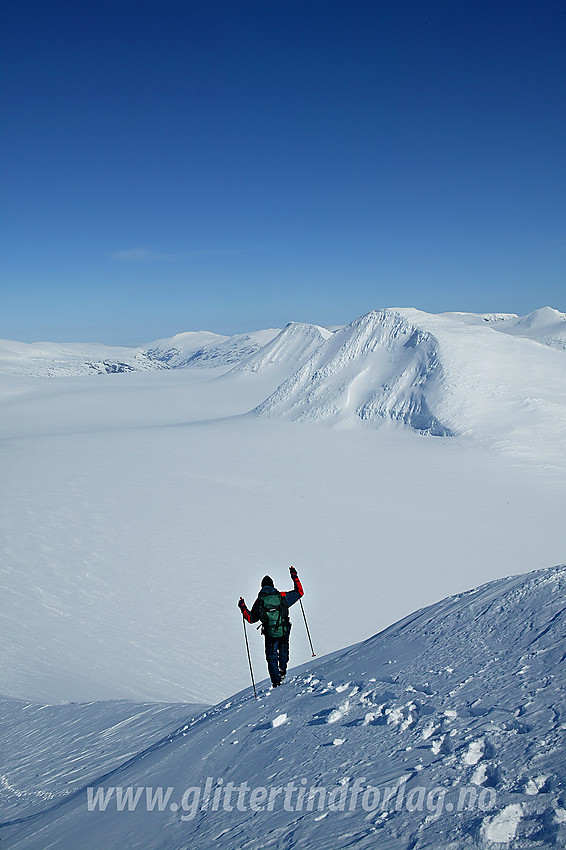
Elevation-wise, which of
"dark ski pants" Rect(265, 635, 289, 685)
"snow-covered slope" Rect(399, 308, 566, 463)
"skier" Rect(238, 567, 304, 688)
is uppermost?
"snow-covered slope" Rect(399, 308, 566, 463)

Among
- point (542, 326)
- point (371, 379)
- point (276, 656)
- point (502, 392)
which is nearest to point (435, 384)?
point (502, 392)

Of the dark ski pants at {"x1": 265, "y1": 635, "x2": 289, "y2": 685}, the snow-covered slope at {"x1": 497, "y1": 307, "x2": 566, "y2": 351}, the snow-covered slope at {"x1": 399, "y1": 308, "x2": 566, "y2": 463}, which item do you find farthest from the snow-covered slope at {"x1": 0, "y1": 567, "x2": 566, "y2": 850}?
the snow-covered slope at {"x1": 497, "y1": 307, "x2": 566, "y2": 351}

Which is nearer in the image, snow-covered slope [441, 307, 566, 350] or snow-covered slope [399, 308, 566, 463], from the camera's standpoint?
snow-covered slope [399, 308, 566, 463]

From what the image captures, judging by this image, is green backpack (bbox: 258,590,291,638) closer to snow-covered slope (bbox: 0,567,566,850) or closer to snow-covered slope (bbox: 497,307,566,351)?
snow-covered slope (bbox: 0,567,566,850)

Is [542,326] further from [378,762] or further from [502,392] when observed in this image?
[378,762]

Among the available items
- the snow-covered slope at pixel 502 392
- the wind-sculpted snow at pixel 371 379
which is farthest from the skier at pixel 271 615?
the wind-sculpted snow at pixel 371 379

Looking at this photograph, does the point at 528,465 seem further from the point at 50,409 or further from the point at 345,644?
the point at 50,409

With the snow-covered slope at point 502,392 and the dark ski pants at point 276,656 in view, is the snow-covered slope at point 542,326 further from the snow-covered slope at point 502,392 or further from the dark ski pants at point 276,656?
the dark ski pants at point 276,656
